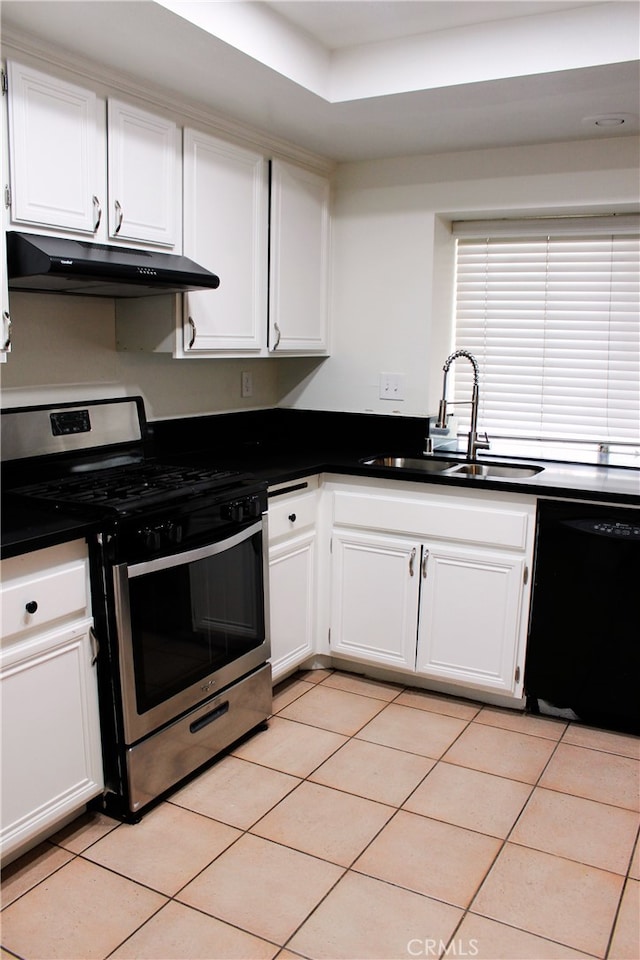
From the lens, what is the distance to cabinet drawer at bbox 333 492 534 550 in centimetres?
282

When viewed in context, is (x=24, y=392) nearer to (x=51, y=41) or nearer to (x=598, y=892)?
(x=51, y=41)

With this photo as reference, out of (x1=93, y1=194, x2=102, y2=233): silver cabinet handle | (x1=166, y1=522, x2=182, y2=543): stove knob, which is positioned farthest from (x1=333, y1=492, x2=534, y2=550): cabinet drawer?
(x1=93, y1=194, x2=102, y2=233): silver cabinet handle

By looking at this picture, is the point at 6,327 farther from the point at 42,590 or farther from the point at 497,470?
the point at 497,470

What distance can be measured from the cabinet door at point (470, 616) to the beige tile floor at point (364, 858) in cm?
23

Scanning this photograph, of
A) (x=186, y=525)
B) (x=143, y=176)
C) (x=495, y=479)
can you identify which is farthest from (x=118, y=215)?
(x=495, y=479)

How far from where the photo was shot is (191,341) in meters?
2.80

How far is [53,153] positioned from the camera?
7.18ft

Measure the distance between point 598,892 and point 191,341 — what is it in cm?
209

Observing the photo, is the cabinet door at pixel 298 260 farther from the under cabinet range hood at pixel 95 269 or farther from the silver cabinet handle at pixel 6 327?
the silver cabinet handle at pixel 6 327

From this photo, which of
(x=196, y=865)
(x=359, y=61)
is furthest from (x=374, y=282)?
(x=196, y=865)

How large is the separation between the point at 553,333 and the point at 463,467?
0.70 metres

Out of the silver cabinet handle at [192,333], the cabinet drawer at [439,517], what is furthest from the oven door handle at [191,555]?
the silver cabinet handle at [192,333]

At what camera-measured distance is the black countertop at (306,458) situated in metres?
2.07

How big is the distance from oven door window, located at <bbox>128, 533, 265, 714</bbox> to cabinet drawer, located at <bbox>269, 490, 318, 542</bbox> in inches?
7.8
